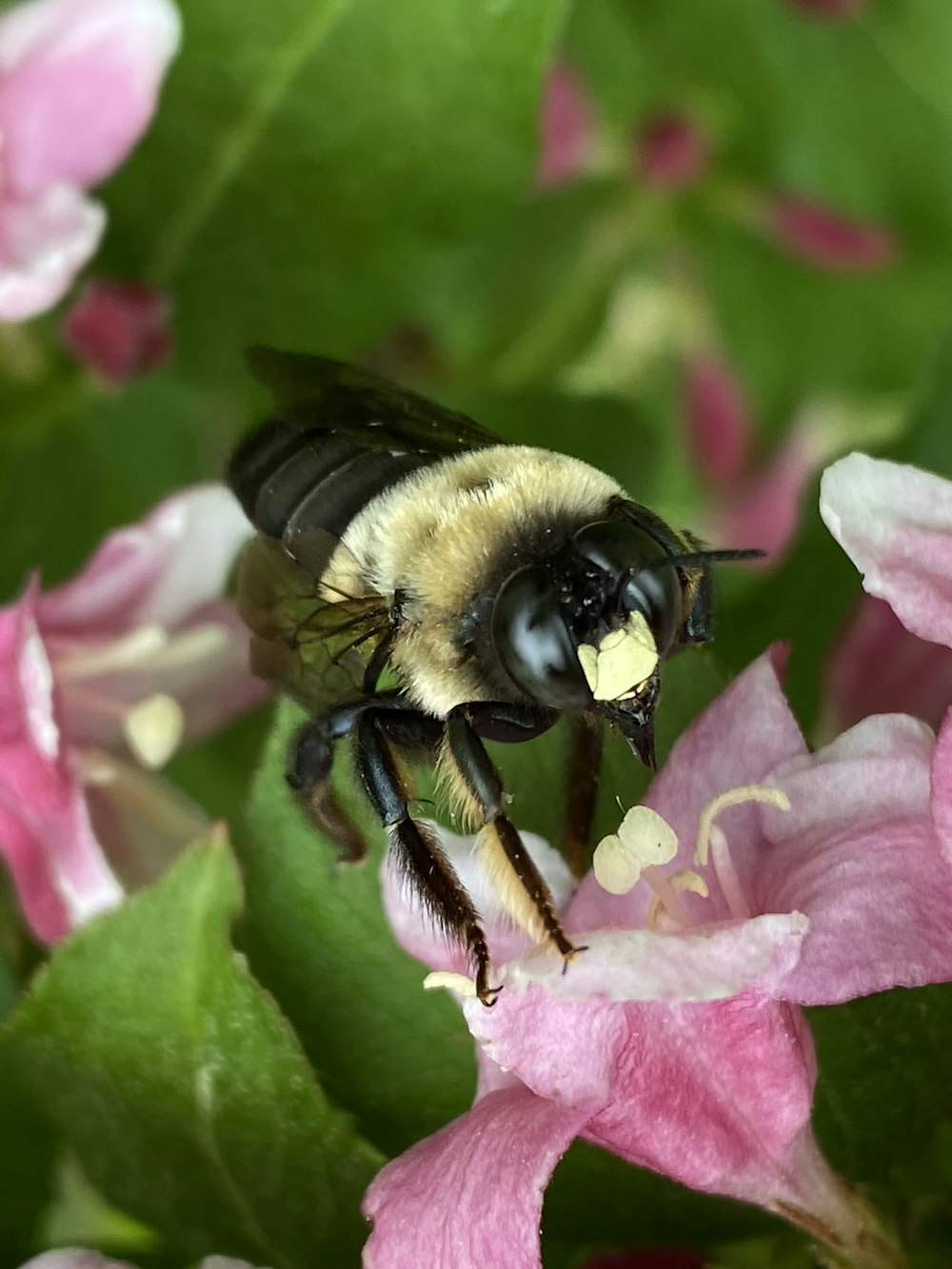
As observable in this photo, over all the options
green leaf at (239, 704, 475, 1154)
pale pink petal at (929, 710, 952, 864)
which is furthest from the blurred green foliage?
pale pink petal at (929, 710, 952, 864)

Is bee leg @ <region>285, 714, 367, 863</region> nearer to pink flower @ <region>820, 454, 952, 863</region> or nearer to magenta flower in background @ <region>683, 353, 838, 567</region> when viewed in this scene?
pink flower @ <region>820, 454, 952, 863</region>

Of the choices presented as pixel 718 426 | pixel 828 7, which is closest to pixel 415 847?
pixel 828 7

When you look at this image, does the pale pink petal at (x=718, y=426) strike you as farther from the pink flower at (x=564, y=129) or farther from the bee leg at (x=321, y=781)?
the bee leg at (x=321, y=781)

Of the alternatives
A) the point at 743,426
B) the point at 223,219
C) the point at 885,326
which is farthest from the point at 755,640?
the point at 743,426

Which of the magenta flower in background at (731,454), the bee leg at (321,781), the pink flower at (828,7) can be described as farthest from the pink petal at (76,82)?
the magenta flower in background at (731,454)

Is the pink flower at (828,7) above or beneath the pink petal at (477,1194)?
above

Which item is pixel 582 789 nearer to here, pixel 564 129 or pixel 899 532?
pixel 899 532
